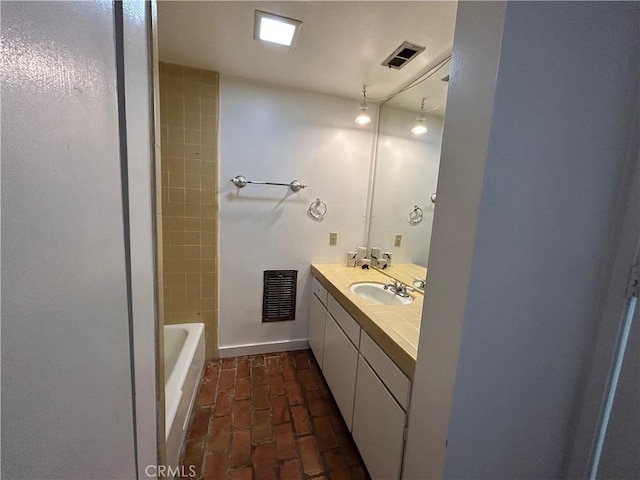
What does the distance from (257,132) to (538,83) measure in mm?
1807

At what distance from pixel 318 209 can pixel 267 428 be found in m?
1.63

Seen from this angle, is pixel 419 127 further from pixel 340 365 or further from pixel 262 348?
pixel 262 348

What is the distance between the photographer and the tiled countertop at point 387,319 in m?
0.96

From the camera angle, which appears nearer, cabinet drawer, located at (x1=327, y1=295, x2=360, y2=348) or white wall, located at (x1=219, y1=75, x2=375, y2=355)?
cabinet drawer, located at (x1=327, y1=295, x2=360, y2=348)

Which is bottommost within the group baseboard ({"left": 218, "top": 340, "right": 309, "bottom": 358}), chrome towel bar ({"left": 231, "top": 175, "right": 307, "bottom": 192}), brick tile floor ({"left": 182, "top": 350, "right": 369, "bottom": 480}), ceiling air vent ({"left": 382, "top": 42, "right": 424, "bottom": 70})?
brick tile floor ({"left": 182, "top": 350, "right": 369, "bottom": 480})

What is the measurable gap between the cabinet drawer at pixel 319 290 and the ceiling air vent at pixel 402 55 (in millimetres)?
1608

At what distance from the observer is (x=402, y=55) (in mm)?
1470

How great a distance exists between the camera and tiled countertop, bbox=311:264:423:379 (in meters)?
0.96

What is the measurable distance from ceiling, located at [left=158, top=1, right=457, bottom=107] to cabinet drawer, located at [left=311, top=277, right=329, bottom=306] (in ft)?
5.22

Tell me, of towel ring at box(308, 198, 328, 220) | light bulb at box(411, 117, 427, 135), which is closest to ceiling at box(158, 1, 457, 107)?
light bulb at box(411, 117, 427, 135)

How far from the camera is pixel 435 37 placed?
131cm

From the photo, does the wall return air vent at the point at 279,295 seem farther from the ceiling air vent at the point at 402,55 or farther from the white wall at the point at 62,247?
the ceiling air vent at the point at 402,55

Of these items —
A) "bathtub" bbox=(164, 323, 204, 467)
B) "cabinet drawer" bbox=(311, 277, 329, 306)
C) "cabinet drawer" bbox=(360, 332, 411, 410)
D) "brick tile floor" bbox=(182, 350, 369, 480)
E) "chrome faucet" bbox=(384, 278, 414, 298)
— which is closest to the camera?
"cabinet drawer" bbox=(360, 332, 411, 410)

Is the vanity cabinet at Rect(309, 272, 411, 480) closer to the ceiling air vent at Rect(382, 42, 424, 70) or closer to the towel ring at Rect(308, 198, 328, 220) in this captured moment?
the towel ring at Rect(308, 198, 328, 220)
